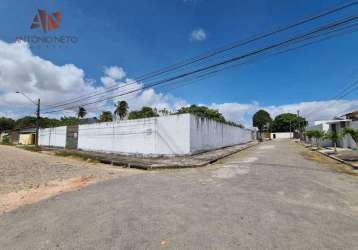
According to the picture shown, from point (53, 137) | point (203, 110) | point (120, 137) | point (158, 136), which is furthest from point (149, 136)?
point (203, 110)

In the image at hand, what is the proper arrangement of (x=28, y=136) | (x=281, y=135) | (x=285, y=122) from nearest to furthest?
(x=28, y=136) → (x=281, y=135) → (x=285, y=122)

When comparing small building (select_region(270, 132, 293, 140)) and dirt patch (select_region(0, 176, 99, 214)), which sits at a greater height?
small building (select_region(270, 132, 293, 140))

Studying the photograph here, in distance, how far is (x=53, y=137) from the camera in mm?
35000

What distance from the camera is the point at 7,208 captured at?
518 centimetres

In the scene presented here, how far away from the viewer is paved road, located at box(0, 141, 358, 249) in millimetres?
3127

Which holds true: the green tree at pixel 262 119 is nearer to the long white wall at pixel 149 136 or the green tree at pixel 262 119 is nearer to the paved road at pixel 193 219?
the long white wall at pixel 149 136

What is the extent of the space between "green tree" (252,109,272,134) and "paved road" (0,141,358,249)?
277ft

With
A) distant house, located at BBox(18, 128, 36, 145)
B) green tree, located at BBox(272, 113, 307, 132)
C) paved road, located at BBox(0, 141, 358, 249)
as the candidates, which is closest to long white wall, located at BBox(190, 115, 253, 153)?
paved road, located at BBox(0, 141, 358, 249)

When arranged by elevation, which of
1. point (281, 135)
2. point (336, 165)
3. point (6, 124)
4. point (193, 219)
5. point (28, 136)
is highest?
point (6, 124)

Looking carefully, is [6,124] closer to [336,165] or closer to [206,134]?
[206,134]

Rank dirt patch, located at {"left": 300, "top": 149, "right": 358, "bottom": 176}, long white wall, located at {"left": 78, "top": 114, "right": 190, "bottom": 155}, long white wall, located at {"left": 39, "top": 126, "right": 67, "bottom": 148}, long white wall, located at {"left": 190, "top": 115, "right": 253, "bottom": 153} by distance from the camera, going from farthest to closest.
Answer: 1. long white wall, located at {"left": 39, "top": 126, "right": 67, "bottom": 148}
2. long white wall, located at {"left": 190, "top": 115, "right": 253, "bottom": 153}
3. long white wall, located at {"left": 78, "top": 114, "right": 190, "bottom": 155}
4. dirt patch, located at {"left": 300, "top": 149, "right": 358, "bottom": 176}

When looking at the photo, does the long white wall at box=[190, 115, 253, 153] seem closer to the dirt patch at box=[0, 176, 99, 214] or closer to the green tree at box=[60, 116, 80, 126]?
the dirt patch at box=[0, 176, 99, 214]

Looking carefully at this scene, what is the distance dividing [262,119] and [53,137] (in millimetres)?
78015

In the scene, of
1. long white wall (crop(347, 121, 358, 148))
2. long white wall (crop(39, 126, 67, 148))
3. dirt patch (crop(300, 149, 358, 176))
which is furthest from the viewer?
long white wall (crop(39, 126, 67, 148))
